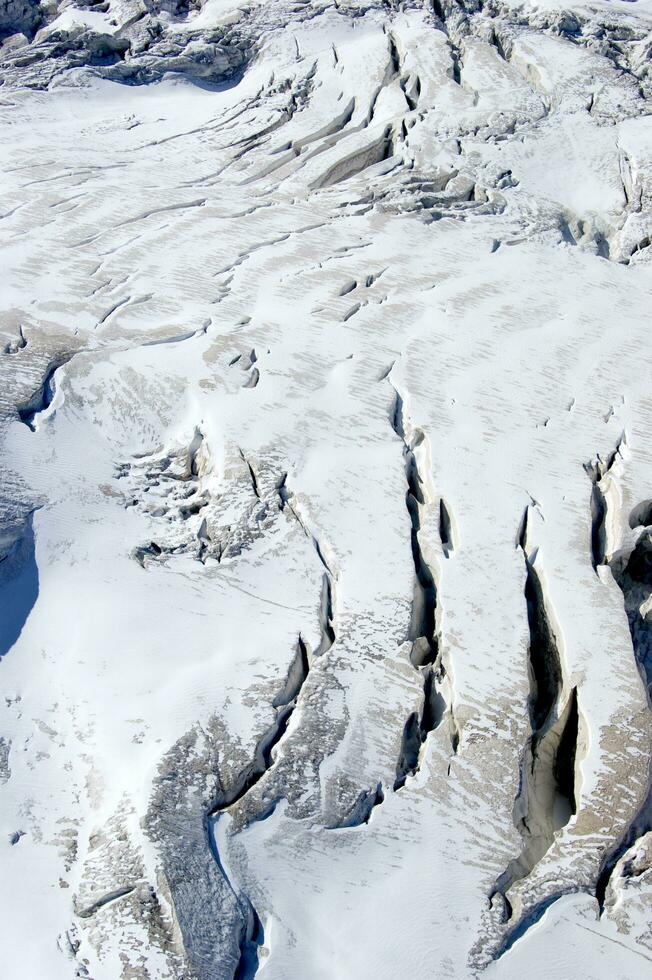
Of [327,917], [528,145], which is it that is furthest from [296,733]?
[528,145]

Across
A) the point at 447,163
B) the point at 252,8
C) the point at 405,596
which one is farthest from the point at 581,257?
the point at 252,8

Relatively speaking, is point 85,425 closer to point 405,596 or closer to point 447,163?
point 405,596

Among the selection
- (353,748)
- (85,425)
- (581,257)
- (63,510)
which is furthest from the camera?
(581,257)

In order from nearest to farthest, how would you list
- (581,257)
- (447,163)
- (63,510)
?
(63,510), (581,257), (447,163)

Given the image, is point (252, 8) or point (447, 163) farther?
point (252, 8)

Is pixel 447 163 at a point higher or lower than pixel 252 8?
lower

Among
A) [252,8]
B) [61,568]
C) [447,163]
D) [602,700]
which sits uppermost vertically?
[252,8]
